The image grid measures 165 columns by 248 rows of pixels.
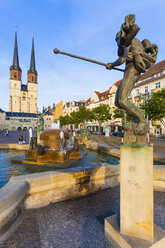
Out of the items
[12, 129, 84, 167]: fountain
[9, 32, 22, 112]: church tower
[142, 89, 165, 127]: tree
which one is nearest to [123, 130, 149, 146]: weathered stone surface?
[12, 129, 84, 167]: fountain

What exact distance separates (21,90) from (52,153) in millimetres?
126821

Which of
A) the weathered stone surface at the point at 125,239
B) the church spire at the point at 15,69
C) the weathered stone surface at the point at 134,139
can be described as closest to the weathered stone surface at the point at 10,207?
the weathered stone surface at the point at 125,239

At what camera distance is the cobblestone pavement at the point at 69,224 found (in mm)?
2111

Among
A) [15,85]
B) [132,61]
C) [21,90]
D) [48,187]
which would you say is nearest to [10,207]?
[48,187]

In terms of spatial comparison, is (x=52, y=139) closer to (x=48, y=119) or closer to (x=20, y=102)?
(x=48, y=119)

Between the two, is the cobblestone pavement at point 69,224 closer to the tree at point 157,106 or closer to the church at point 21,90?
the tree at point 157,106

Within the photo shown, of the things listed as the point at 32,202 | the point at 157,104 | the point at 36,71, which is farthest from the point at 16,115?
the point at 32,202

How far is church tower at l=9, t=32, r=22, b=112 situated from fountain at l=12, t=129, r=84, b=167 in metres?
121

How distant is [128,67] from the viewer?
7.44 ft

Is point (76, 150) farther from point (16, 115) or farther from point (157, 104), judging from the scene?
point (16, 115)

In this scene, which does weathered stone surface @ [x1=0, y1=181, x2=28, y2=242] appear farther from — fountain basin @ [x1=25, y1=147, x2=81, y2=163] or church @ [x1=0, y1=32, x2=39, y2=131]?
church @ [x1=0, y1=32, x2=39, y2=131]

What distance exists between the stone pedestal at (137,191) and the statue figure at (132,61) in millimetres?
359

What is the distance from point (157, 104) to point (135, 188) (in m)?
23.6

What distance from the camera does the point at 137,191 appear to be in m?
1.89
